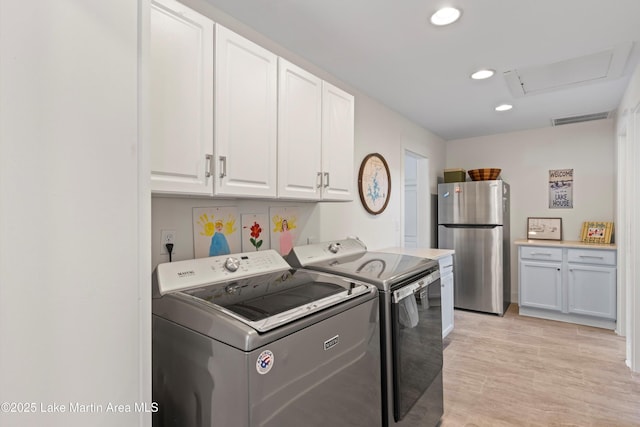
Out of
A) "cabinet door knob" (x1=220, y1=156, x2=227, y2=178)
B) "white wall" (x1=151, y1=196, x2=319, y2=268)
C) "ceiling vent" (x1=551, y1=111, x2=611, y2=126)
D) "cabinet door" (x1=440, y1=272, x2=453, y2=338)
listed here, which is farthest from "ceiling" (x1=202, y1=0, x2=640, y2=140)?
"cabinet door" (x1=440, y1=272, x2=453, y2=338)

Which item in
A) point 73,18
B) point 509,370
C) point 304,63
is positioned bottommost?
point 509,370

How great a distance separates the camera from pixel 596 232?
3.88 meters

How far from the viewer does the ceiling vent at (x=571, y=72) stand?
229cm

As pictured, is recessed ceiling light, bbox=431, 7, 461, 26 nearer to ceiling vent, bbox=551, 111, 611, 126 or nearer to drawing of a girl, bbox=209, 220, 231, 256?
drawing of a girl, bbox=209, 220, 231, 256

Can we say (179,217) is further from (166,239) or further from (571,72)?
(571,72)

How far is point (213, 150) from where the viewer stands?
1.36 m

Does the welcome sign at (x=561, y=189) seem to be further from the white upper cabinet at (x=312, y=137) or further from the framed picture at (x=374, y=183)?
the white upper cabinet at (x=312, y=137)

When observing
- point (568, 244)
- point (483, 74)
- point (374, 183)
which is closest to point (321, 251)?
point (374, 183)

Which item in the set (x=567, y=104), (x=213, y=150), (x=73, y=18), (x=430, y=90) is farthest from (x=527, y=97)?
(x=73, y=18)

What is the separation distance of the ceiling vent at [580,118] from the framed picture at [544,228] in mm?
1212

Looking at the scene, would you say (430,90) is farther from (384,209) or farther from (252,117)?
(252,117)

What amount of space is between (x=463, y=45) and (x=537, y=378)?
2.52 meters

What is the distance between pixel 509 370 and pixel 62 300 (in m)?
3.08

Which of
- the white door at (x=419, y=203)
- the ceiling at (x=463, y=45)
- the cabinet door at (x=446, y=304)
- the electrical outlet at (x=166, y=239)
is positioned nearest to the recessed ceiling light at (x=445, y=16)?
the ceiling at (x=463, y=45)
